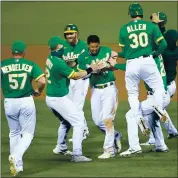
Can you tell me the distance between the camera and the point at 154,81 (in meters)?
12.5

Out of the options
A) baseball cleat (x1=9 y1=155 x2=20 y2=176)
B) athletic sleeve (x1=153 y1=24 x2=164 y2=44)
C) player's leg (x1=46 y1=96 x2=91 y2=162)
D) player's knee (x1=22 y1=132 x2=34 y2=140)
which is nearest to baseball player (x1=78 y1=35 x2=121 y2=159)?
player's leg (x1=46 y1=96 x2=91 y2=162)

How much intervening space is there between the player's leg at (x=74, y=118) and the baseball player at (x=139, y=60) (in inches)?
39.1

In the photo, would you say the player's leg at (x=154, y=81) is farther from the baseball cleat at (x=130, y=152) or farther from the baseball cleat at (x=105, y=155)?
the baseball cleat at (x=105, y=155)

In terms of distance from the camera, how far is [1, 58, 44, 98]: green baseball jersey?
1137cm

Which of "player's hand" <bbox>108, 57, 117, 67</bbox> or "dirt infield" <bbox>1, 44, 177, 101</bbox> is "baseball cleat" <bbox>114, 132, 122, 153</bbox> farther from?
"dirt infield" <bbox>1, 44, 177, 101</bbox>

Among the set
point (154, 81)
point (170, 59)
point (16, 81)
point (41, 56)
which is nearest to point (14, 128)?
point (16, 81)

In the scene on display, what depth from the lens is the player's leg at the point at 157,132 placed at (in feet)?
42.5

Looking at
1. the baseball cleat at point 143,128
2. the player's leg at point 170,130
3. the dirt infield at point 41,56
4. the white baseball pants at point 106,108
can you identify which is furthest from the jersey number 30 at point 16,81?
the dirt infield at point 41,56

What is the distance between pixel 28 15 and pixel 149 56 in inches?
704

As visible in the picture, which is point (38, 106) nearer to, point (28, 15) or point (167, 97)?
point (167, 97)

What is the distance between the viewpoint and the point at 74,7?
3045 cm

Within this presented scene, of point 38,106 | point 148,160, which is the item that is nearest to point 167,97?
point 148,160

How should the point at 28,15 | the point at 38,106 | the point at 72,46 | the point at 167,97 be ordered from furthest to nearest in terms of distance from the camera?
the point at 28,15 → the point at 38,106 → the point at 72,46 → the point at 167,97

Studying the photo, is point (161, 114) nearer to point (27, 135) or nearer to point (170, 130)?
point (170, 130)
